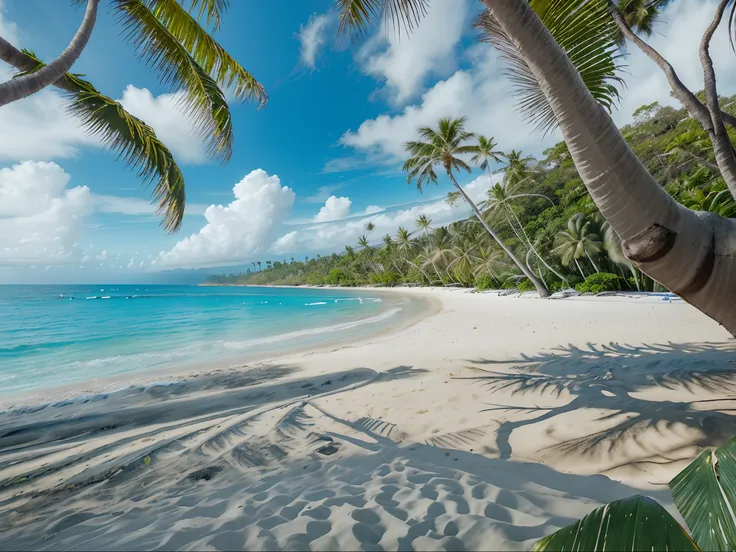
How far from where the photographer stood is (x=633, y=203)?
1.40 metres

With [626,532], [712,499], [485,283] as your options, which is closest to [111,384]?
[626,532]

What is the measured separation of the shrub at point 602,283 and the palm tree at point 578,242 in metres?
1.30

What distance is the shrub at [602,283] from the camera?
1619cm

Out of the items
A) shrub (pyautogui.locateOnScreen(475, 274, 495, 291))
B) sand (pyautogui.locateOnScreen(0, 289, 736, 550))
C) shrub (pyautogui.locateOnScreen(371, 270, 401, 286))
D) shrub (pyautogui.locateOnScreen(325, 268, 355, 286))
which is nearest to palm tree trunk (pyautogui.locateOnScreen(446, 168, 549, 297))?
shrub (pyautogui.locateOnScreen(475, 274, 495, 291))

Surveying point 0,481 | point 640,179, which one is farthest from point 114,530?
point 640,179

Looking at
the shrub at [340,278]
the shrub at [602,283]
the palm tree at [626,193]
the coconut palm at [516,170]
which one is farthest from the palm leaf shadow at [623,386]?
the shrub at [340,278]

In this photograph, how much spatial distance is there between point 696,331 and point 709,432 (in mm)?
5211

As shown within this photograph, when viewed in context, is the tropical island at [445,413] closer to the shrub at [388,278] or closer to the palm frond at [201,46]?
the palm frond at [201,46]

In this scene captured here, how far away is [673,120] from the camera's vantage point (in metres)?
23.0

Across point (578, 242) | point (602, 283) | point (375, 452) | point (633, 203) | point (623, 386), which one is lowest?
point (375, 452)

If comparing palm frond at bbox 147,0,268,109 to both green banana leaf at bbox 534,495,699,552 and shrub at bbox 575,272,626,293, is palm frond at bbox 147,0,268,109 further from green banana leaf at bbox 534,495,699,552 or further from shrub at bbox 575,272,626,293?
shrub at bbox 575,272,626,293

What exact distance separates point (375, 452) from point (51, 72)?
488 cm

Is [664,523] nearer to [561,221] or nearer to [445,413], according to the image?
[445,413]

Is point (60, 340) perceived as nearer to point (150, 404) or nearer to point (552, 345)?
point (150, 404)
